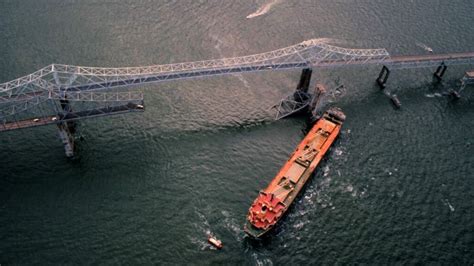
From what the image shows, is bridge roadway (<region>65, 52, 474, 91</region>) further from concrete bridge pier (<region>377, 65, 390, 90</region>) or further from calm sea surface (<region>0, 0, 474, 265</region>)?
calm sea surface (<region>0, 0, 474, 265</region>)

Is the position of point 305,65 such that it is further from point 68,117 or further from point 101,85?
point 68,117

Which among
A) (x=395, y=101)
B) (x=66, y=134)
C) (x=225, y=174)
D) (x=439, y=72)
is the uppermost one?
(x=439, y=72)

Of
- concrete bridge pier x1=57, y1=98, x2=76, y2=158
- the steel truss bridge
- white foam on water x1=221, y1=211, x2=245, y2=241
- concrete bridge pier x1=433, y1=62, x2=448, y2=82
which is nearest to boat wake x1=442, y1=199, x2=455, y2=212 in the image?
the steel truss bridge

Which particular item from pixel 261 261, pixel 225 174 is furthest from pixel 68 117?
pixel 261 261

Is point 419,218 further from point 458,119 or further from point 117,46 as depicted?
point 117,46

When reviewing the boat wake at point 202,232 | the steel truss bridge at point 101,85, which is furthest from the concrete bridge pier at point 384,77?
the boat wake at point 202,232

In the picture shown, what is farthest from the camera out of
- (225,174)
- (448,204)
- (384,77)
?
(384,77)

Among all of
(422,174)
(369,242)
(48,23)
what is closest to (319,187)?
(369,242)
